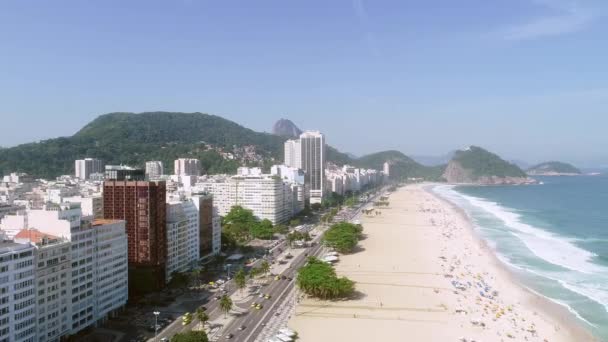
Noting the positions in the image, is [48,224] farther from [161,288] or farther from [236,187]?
[236,187]

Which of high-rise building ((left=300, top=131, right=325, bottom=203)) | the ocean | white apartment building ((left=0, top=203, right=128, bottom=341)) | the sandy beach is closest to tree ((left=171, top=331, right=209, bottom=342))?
the sandy beach

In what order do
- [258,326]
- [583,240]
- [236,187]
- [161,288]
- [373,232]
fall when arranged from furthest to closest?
1. [236,187]
2. [373,232]
3. [583,240]
4. [161,288]
5. [258,326]

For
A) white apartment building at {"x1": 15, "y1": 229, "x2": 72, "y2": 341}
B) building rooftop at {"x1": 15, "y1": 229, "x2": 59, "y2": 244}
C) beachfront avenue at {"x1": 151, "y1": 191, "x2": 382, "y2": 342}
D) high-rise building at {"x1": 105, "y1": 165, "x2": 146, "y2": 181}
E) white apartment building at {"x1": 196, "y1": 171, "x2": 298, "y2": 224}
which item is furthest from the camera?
white apartment building at {"x1": 196, "y1": 171, "x2": 298, "y2": 224}

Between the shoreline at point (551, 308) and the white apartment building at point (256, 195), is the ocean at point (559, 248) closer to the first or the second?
the shoreline at point (551, 308)

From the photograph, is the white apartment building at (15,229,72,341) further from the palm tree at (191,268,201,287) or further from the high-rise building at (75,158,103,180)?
the high-rise building at (75,158,103,180)

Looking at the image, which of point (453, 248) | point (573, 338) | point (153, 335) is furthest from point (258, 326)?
point (453, 248)
